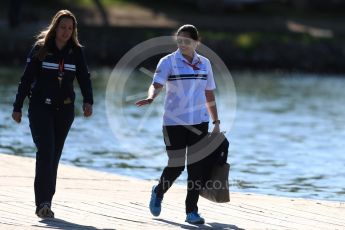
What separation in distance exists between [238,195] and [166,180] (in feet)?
5.78

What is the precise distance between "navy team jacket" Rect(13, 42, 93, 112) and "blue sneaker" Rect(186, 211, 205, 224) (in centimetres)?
144

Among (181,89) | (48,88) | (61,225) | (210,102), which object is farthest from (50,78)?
(210,102)

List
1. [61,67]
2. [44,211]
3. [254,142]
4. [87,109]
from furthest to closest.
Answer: [254,142], [87,109], [61,67], [44,211]

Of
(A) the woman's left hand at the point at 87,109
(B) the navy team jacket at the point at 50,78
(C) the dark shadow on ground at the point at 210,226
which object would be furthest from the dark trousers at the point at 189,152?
(B) the navy team jacket at the point at 50,78

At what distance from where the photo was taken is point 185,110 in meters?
10.3

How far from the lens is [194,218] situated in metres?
10.2

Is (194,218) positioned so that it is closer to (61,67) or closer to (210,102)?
(210,102)

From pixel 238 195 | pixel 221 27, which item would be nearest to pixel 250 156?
pixel 238 195

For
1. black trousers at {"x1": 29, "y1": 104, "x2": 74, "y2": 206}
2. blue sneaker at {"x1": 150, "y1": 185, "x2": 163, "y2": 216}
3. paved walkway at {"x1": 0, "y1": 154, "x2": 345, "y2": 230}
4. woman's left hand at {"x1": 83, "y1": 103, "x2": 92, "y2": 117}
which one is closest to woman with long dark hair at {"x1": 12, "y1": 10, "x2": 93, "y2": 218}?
black trousers at {"x1": 29, "y1": 104, "x2": 74, "y2": 206}

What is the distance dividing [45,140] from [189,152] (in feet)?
4.11

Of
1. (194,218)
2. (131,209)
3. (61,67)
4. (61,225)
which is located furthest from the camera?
(131,209)

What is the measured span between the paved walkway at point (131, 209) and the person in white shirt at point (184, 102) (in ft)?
1.29

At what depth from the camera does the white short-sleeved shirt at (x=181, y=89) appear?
10328 millimetres

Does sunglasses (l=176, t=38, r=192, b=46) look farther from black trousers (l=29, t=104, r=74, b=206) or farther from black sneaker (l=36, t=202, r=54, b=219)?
black sneaker (l=36, t=202, r=54, b=219)
